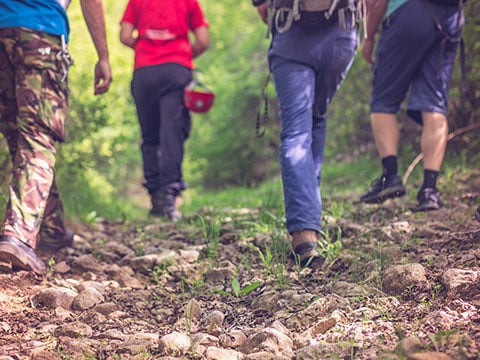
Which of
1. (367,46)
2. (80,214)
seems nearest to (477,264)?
(367,46)

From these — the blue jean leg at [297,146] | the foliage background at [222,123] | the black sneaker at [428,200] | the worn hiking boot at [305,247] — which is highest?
the blue jean leg at [297,146]

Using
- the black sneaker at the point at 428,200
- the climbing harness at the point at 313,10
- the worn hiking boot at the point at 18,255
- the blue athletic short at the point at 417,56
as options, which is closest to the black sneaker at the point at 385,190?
the black sneaker at the point at 428,200

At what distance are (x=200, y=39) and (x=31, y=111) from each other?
2.77 m

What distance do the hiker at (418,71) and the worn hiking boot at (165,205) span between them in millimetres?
1921

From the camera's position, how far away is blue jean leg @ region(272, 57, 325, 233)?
11.0ft

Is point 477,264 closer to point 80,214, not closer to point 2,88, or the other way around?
point 2,88

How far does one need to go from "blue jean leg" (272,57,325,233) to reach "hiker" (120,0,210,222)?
6.95 feet

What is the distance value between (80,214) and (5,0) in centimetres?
284

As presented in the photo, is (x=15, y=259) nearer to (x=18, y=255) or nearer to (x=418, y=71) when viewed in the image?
(x=18, y=255)

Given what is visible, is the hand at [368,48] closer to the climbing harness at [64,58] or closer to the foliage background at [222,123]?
the foliage background at [222,123]

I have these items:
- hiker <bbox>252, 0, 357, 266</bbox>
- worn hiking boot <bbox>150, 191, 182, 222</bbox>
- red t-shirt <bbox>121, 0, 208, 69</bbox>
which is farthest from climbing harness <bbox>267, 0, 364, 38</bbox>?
worn hiking boot <bbox>150, 191, 182, 222</bbox>

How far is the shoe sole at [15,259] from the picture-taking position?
9.90 feet

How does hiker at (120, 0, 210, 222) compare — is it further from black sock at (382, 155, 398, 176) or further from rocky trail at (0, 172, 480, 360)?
black sock at (382, 155, 398, 176)

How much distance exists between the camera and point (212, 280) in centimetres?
335
